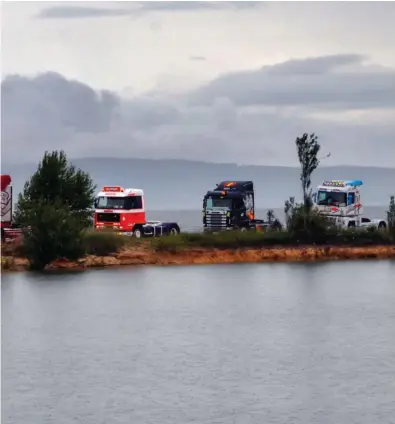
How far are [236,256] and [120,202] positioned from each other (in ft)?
26.8

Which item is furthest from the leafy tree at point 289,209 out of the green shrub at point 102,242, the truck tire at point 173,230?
the green shrub at point 102,242

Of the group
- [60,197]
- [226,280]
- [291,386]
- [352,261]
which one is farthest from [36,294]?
[291,386]

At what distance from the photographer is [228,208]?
256 feet

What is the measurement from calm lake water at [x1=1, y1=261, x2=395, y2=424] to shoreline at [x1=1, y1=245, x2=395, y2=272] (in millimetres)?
3073

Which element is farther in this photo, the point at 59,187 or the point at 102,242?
the point at 59,187

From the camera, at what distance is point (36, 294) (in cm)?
5953

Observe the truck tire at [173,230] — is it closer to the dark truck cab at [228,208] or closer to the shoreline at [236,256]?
the dark truck cab at [228,208]

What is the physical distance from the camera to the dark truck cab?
77875 millimetres

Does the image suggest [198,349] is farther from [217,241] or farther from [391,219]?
[391,219]

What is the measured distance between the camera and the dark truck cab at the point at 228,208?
255 feet

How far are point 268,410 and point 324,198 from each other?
1860 inches

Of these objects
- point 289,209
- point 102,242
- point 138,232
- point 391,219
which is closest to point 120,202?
point 138,232

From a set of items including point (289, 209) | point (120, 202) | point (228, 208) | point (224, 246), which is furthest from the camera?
point (228, 208)

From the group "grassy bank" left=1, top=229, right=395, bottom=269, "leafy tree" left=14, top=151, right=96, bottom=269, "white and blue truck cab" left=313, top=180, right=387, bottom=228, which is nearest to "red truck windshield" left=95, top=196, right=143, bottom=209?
"leafy tree" left=14, top=151, right=96, bottom=269
